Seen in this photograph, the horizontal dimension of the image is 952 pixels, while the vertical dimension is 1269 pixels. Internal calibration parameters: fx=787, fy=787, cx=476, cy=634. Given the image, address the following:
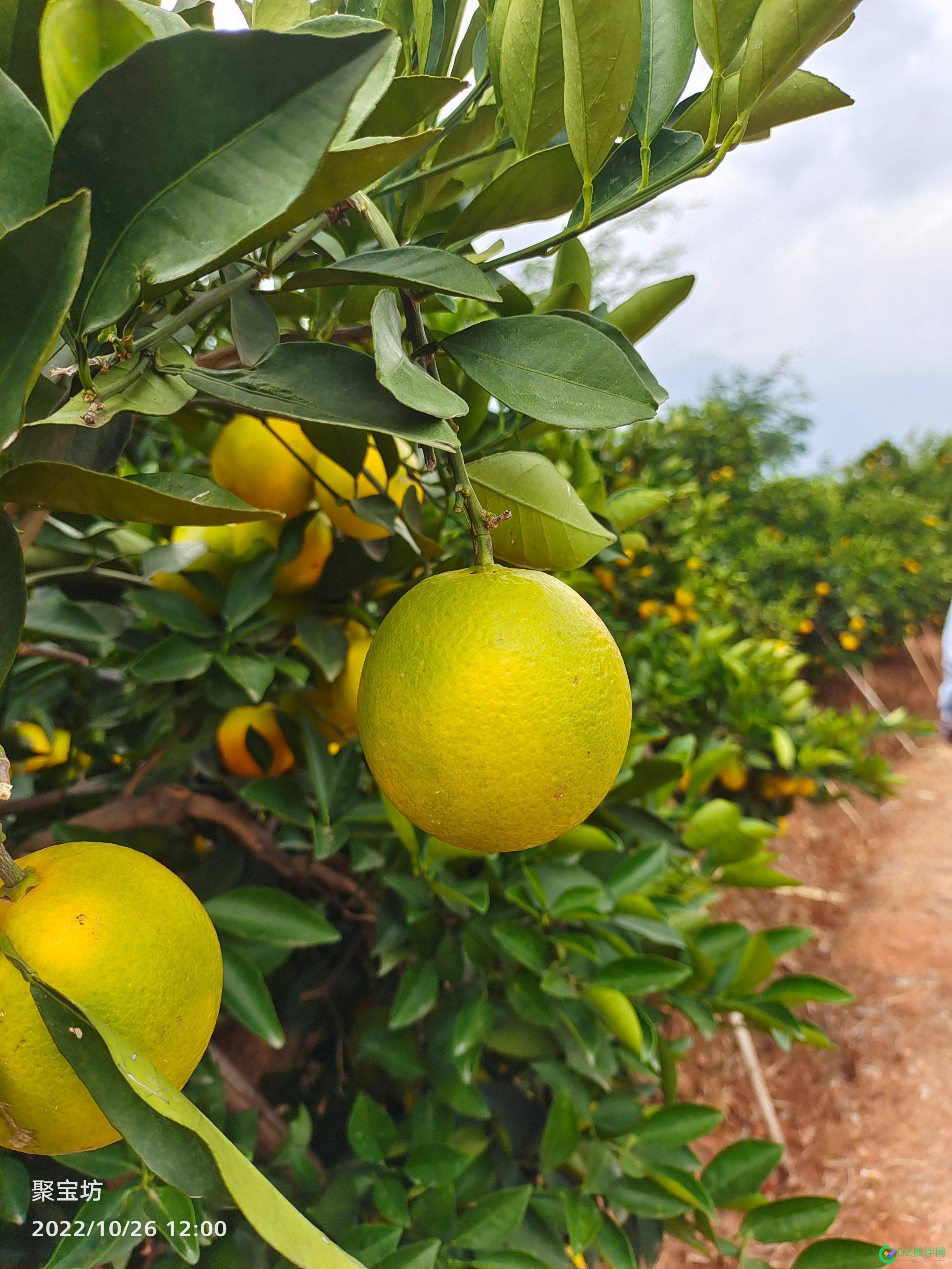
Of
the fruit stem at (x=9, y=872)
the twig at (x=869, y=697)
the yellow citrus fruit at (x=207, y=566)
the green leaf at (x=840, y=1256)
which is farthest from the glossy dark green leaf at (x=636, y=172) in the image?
the twig at (x=869, y=697)

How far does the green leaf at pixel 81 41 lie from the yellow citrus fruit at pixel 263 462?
1.08ft

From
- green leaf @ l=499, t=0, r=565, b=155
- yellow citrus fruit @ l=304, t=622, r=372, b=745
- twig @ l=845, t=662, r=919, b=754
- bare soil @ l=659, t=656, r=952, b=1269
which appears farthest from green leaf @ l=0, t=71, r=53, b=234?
twig @ l=845, t=662, r=919, b=754

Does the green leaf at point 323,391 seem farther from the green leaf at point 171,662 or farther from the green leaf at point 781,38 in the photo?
the green leaf at point 171,662

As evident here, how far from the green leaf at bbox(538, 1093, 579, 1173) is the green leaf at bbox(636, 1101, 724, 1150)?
0.24ft

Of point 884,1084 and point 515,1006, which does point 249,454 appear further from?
point 884,1084

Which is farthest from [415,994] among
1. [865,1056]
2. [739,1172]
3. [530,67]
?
[865,1056]

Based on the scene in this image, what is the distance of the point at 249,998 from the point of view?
62cm

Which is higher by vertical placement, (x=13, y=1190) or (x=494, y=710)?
(x=494, y=710)

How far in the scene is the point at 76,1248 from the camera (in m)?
0.47

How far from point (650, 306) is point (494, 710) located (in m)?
0.35

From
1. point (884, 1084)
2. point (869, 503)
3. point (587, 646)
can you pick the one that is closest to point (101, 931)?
point (587, 646)

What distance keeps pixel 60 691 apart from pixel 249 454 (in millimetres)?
614

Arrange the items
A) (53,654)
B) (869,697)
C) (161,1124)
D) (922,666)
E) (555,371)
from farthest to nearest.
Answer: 1. (922,666)
2. (869,697)
3. (53,654)
4. (555,371)
5. (161,1124)

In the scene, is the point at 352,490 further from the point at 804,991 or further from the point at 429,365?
the point at 804,991
